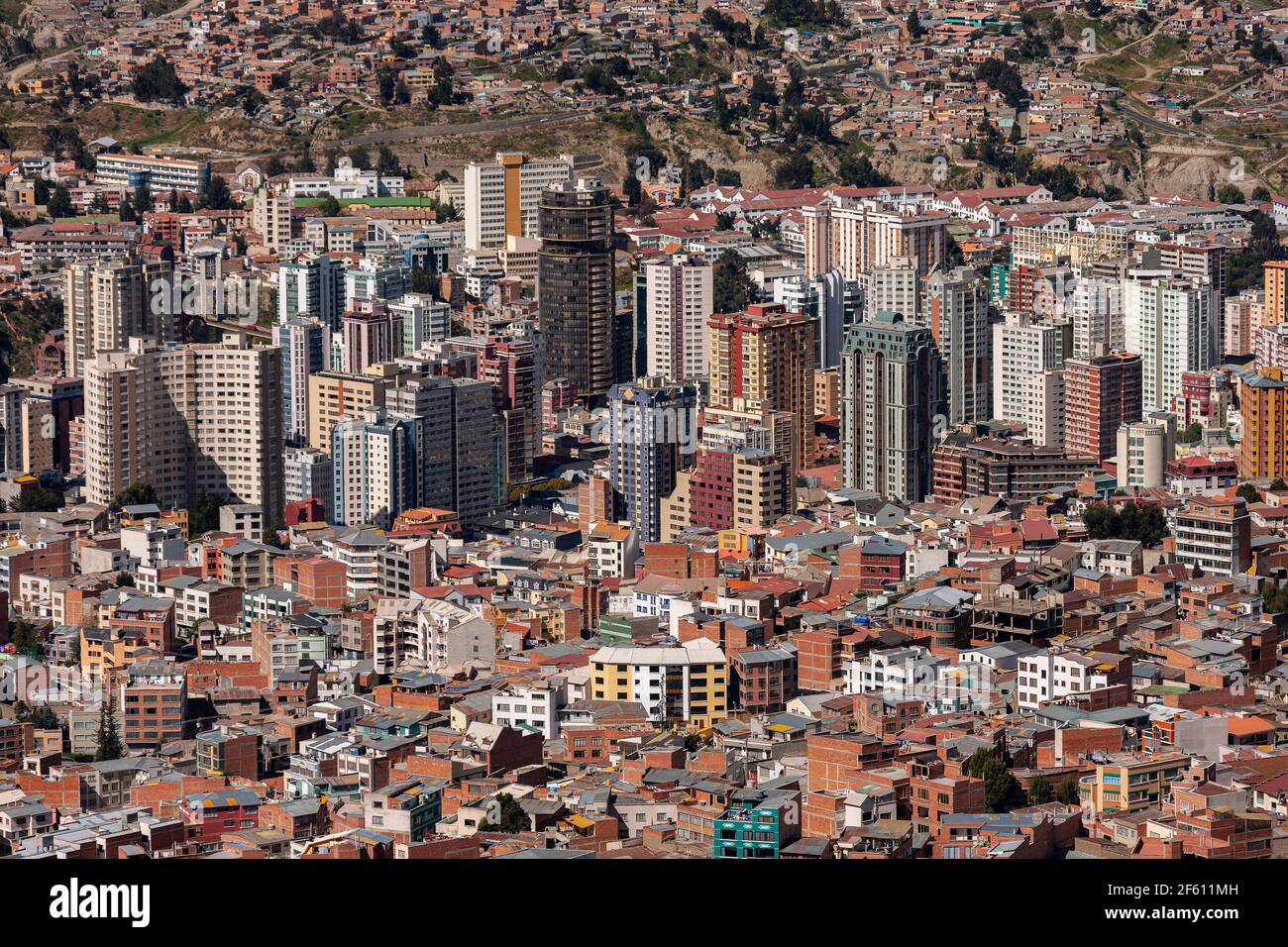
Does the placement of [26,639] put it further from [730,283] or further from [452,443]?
[730,283]

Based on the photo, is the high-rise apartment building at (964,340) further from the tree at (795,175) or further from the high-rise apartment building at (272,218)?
the tree at (795,175)

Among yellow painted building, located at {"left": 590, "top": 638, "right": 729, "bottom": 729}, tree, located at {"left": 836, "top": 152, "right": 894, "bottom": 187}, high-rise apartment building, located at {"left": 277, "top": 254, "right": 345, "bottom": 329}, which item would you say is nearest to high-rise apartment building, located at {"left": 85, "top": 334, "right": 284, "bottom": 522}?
high-rise apartment building, located at {"left": 277, "top": 254, "right": 345, "bottom": 329}

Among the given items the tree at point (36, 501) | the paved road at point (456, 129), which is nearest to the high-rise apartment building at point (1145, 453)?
the tree at point (36, 501)

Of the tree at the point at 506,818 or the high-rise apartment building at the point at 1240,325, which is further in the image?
the high-rise apartment building at the point at 1240,325

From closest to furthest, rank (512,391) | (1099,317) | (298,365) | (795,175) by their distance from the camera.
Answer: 1. (512,391)
2. (298,365)
3. (1099,317)
4. (795,175)

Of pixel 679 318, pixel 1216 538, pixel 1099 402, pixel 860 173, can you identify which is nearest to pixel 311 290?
pixel 679 318
